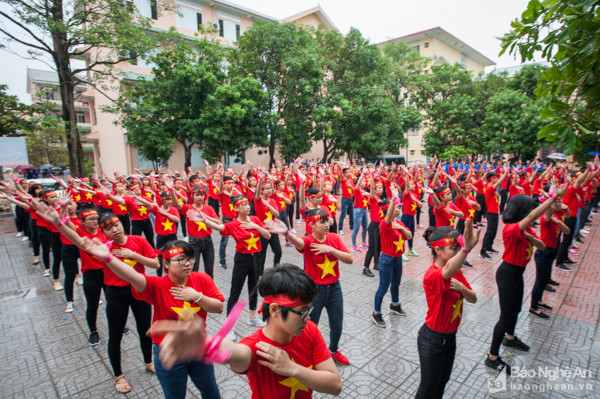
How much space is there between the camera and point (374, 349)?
4418 millimetres

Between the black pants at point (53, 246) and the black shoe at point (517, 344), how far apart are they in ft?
27.2

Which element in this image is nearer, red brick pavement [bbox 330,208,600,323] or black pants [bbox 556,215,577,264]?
red brick pavement [bbox 330,208,600,323]

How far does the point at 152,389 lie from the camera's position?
12.3 feet

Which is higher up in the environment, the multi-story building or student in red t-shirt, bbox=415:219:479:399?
the multi-story building

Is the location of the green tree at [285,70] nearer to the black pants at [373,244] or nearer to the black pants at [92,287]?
the black pants at [373,244]

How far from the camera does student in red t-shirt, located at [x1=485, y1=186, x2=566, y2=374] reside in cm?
393

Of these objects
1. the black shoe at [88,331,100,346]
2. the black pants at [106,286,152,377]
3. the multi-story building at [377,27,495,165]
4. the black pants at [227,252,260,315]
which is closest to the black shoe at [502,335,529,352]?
the black pants at [227,252,260,315]

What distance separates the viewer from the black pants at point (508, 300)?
3.91m

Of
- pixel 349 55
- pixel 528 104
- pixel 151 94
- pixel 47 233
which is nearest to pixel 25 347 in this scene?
pixel 47 233

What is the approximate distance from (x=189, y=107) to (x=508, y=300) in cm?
1613

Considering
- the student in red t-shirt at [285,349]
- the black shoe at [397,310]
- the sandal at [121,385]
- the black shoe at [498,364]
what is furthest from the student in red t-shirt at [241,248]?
the black shoe at [498,364]

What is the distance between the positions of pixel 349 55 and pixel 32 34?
17.9 m

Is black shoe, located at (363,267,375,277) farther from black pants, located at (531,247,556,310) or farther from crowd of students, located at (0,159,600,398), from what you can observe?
black pants, located at (531,247,556,310)

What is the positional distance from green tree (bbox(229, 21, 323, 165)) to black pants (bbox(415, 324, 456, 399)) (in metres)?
16.4
